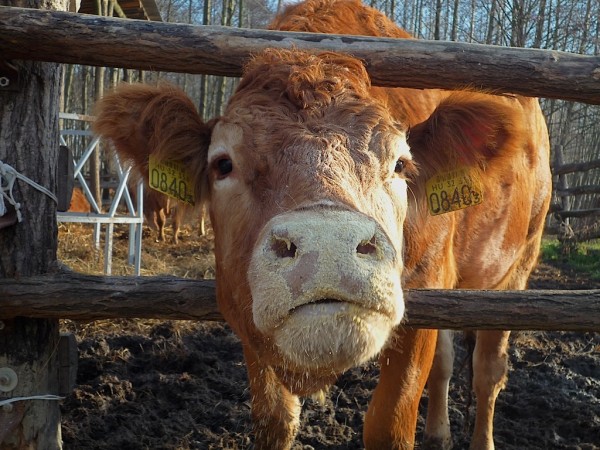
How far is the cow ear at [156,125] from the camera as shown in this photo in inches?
103

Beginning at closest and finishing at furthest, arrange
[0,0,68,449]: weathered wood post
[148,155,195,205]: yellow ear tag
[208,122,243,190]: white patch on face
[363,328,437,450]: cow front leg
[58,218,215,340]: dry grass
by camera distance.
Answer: [208,122,243,190]: white patch on face, [0,0,68,449]: weathered wood post, [148,155,195,205]: yellow ear tag, [363,328,437,450]: cow front leg, [58,218,215,340]: dry grass

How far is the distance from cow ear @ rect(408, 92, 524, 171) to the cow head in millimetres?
363

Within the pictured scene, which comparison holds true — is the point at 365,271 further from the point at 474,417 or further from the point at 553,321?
the point at 474,417

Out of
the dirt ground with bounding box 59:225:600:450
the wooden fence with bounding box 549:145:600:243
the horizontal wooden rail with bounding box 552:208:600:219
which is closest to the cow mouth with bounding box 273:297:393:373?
the dirt ground with bounding box 59:225:600:450

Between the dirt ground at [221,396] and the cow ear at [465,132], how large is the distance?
2087 millimetres

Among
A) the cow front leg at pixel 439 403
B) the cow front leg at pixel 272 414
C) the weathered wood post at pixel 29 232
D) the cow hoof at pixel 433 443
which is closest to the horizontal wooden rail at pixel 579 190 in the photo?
the cow front leg at pixel 439 403

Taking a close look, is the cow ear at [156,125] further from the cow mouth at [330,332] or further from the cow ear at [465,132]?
the cow mouth at [330,332]

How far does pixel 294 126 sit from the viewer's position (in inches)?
88.5

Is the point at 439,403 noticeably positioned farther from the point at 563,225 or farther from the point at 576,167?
the point at 576,167

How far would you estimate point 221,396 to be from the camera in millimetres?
4543

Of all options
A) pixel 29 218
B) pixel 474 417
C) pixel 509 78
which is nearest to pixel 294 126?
pixel 509 78

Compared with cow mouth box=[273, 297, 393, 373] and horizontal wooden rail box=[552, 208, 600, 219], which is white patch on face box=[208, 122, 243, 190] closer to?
cow mouth box=[273, 297, 393, 373]

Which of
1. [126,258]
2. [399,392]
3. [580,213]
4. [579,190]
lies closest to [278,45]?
[399,392]

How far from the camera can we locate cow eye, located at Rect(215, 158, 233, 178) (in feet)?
8.02
